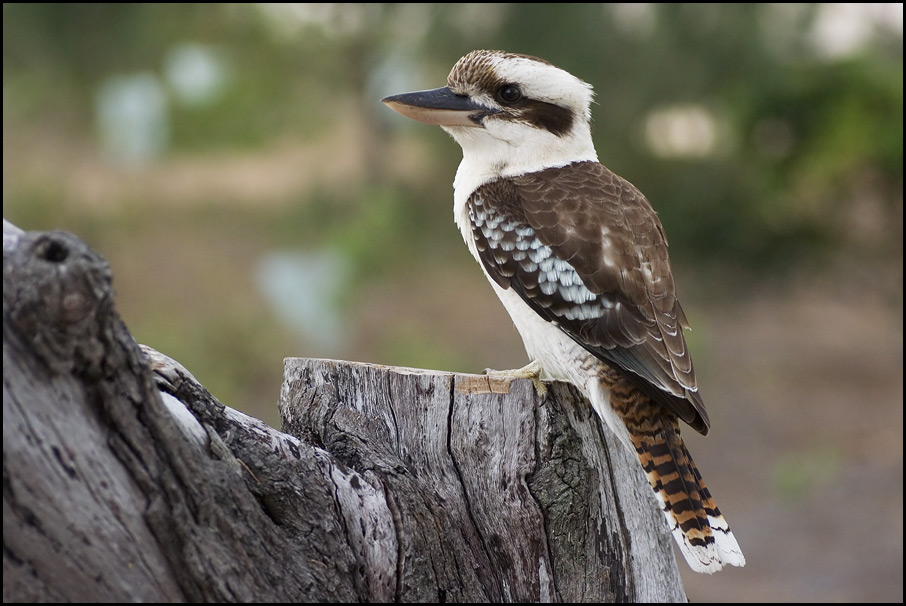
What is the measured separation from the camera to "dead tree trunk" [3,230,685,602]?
1.70m

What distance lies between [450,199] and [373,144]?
81.1 inches

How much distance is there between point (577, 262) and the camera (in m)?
2.90

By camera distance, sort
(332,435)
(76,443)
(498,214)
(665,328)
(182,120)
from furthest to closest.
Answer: (182,120)
(498,214)
(665,328)
(332,435)
(76,443)

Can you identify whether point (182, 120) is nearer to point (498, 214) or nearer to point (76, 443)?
point (498, 214)

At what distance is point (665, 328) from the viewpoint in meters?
2.85

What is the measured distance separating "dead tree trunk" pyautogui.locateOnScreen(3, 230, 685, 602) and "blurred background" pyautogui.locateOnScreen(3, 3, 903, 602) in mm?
→ 4210

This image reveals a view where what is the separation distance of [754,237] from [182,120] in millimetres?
8022

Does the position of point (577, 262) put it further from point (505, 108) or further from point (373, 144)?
point (373, 144)

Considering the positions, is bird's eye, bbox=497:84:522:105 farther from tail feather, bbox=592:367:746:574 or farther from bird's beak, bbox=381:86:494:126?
tail feather, bbox=592:367:746:574

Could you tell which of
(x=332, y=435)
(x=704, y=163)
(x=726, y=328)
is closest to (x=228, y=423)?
(x=332, y=435)

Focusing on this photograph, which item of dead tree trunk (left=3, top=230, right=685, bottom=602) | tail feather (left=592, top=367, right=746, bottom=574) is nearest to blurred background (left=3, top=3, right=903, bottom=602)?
tail feather (left=592, top=367, right=746, bottom=574)

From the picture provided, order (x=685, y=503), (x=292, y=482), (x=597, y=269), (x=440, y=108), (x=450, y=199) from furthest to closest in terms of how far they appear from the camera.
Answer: (x=450, y=199) < (x=440, y=108) < (x=597, y=269) < (x=685, y=503) < (x=292, y=482)

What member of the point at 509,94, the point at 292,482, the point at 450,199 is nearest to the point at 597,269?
the point at 509,94

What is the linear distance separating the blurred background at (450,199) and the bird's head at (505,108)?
13.4 feet
